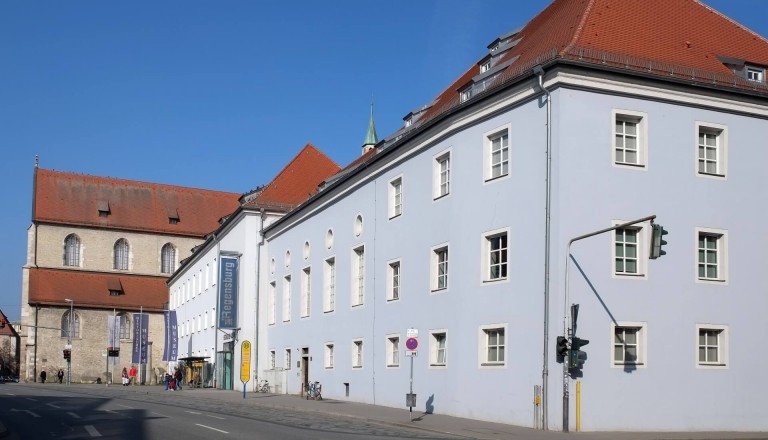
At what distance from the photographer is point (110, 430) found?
2180cm

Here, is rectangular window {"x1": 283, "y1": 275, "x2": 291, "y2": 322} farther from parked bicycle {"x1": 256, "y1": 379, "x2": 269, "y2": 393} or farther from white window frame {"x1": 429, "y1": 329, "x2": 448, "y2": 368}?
white window frame {"x1": 429, "y1": 329, "x2": 448, "y2": 368}

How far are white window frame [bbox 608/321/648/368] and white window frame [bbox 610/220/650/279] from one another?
1.32m

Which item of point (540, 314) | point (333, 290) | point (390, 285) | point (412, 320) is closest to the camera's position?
point (540, 314)

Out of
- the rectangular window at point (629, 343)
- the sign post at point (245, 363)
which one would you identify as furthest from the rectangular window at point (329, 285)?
the rectangular window at point (629, 343)

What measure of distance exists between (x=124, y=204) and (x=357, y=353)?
60554 millimetres

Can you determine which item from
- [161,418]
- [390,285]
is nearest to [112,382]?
[390,285]

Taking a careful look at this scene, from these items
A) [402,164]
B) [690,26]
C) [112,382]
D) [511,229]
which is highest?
[690,26]

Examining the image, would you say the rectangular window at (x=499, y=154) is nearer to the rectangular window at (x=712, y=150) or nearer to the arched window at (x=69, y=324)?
the rectangular window at (x=712, y=150)

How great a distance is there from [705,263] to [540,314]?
551cm

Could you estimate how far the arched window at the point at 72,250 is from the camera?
89688 millimetres

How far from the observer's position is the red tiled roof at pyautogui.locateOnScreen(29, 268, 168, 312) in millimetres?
84562

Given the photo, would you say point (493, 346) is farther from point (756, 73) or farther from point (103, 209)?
point (103, 209)

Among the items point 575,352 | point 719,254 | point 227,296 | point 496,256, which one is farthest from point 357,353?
point 227,296

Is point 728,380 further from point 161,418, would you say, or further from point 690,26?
point 161,418
